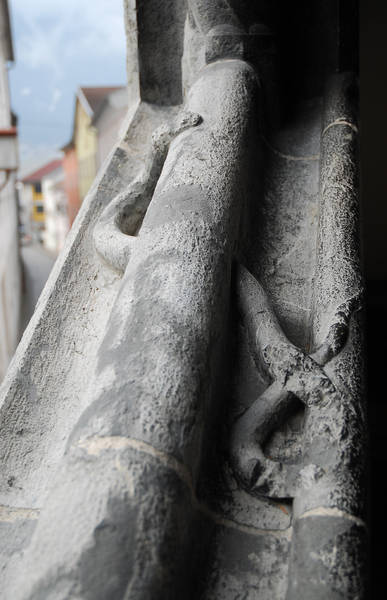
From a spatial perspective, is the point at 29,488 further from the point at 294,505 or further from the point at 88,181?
the point at 88,181

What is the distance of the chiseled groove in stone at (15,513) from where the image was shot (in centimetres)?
70

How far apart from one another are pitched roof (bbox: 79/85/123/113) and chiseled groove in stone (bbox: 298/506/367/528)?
4218 mm

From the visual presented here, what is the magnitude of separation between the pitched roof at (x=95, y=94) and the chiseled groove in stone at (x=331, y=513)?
422 cm

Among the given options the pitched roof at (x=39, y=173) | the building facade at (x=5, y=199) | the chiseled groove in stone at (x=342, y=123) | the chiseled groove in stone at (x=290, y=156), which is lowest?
the pitched roof at (x=39, y=173)

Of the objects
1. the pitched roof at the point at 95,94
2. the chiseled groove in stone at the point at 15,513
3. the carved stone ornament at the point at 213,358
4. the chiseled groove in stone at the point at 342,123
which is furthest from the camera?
the pitched roof at the point at 95,94

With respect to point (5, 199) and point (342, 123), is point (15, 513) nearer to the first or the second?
point (342, 123)

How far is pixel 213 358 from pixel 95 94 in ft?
14.9

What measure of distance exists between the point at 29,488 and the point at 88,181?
4167mm

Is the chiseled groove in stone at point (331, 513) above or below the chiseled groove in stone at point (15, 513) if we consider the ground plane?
above

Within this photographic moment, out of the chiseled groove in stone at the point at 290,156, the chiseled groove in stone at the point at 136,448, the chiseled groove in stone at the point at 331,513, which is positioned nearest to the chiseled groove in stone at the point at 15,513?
the chiseled groove in stone at the point at 136,448

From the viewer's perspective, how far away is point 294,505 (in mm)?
622

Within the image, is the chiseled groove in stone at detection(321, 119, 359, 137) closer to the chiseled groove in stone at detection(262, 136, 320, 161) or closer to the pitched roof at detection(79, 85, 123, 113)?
the chiseled groove in stone at detection(262, 136, 320, 161)

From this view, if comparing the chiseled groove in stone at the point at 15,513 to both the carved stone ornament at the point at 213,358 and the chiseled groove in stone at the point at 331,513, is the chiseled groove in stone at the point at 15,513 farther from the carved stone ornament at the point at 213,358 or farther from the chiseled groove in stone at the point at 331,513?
the chiseled groove in stone at the point at 331,513

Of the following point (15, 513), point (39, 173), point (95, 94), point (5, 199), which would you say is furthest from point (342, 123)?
point (39, 173)
